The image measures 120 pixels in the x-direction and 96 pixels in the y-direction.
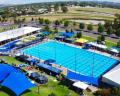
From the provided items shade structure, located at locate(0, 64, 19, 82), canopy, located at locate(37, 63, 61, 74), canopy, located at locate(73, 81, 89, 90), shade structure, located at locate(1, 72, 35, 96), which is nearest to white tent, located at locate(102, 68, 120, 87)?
canopy, located at locate(73, 81, 89, 90)

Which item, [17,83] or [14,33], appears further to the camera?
[14,33]

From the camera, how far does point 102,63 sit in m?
34.5

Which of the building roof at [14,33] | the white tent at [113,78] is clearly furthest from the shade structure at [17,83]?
the building roof at [14,33]

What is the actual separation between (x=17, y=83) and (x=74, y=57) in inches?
528

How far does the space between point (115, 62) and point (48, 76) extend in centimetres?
1032

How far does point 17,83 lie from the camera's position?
24906 mm

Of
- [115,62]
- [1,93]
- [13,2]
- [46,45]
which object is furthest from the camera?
[13,2]

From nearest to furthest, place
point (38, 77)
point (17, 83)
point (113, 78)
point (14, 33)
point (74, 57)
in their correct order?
point (17, 83) < point (113, 78) < point (38, 77) < point (74, 57) < point (14, 33)

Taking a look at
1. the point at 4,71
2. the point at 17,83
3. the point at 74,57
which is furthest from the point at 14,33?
the point at 17,83

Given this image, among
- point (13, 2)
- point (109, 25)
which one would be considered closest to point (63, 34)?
point (109, 25)

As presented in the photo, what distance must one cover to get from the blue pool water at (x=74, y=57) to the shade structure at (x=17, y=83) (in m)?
8.67

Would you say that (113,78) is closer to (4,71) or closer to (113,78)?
(113,78)

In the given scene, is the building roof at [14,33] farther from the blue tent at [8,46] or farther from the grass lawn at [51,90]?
the grass lawn at [51,90]

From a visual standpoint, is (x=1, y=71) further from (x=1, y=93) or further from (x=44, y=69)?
(x=44, y=69)
